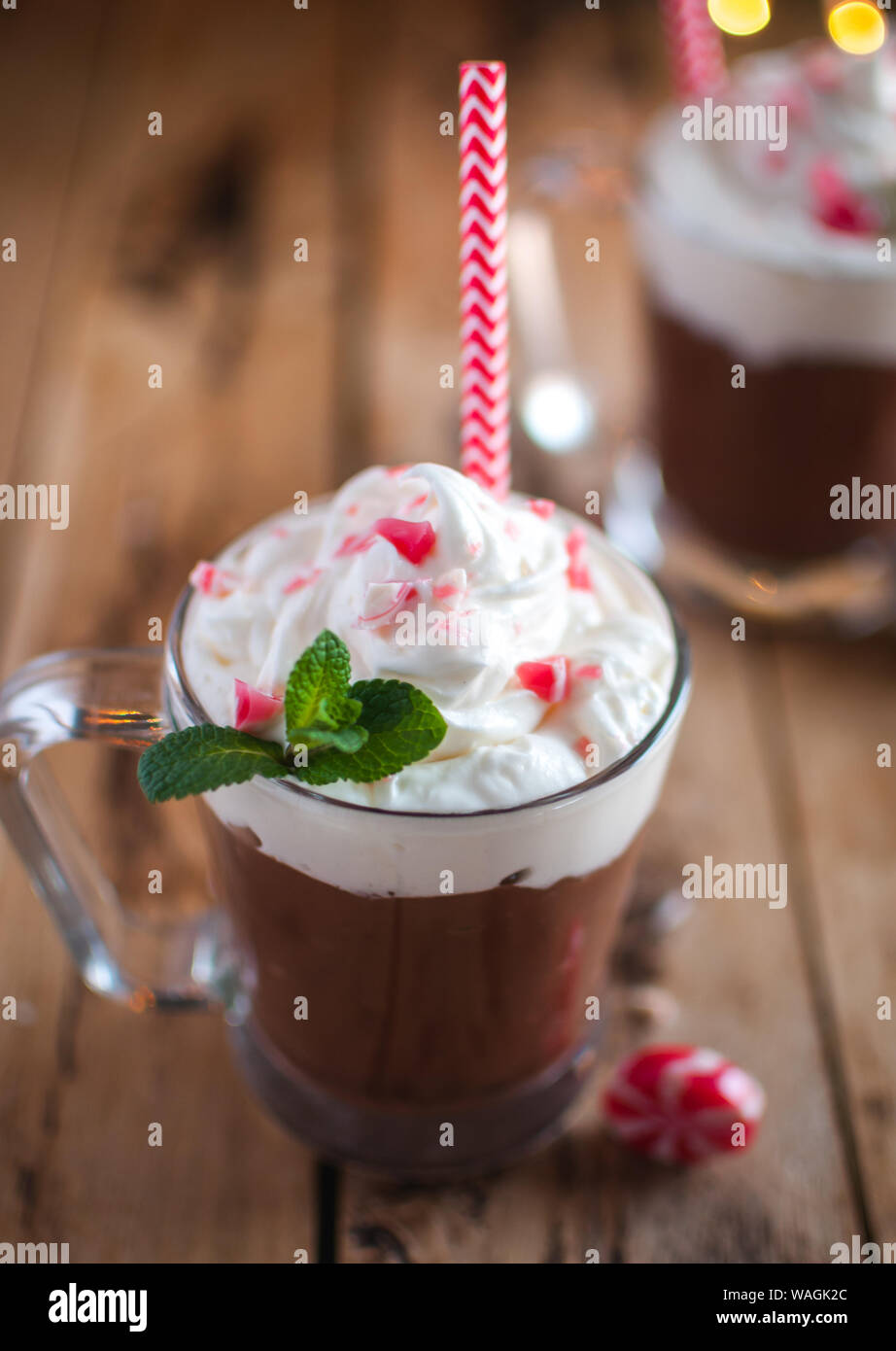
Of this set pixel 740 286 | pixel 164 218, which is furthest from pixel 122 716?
pixel 164 218

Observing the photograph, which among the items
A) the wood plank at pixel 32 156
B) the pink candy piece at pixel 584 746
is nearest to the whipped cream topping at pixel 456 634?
the pink candy piece at pixel 584 746

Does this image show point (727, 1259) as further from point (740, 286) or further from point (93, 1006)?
point (740, 286)

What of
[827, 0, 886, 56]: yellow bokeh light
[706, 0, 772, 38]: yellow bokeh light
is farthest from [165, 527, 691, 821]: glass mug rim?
→ [706, 0, 772, 38]: yellow bokeh light

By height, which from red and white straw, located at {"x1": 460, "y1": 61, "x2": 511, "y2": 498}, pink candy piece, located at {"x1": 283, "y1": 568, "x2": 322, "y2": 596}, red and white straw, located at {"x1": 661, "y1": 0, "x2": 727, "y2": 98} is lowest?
pink candy piece, located at {"x1": 283, "y1": 568, "x2": 322, "y2": 596}

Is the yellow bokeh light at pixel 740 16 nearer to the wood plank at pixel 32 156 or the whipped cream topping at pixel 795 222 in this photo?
the whipped cream topping at pixel 795 222

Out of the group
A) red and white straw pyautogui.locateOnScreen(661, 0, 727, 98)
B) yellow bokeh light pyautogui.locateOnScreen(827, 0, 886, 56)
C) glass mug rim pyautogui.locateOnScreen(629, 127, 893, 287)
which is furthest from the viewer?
yellow bokeh light pyautogui.locateOnScreen(827, 0, 886, 56)

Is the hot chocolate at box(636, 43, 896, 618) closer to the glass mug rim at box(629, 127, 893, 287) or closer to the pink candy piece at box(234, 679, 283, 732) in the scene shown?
the glass mug rim at box(629, 127, 893, 287)
